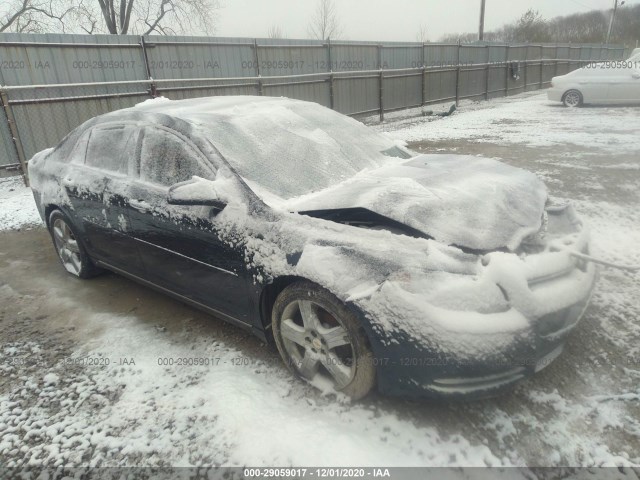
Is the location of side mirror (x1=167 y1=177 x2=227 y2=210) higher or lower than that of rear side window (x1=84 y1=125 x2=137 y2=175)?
lower

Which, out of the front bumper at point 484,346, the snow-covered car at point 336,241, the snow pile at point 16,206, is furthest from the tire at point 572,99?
the snow pile at point 16,206

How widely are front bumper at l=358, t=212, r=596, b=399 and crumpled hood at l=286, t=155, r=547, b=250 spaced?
0.89 ft

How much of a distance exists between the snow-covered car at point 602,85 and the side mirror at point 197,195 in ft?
51.1

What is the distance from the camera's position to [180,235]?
2.74 metres

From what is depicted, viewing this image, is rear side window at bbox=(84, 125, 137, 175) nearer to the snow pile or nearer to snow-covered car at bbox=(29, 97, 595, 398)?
snow-covered car at bbox=(29, 97, 595, 398)

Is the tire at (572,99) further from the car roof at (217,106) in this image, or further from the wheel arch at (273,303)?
the wheel arch at (273,303)

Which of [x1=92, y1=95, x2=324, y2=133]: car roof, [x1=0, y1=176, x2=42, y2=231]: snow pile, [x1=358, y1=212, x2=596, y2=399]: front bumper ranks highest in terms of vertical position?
[x1=92, y1=95, x2=324, y2=133]: car roof

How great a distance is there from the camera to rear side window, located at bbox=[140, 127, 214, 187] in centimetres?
273

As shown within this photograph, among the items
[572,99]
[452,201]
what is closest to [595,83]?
[572,99]

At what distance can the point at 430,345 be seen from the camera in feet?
6.15

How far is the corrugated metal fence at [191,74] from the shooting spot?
736 cm

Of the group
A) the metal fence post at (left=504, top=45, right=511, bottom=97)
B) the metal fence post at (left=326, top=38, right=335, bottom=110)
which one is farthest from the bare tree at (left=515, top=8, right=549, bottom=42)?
the metal fence post at (left=326, top=38, right=335, bottom=110)

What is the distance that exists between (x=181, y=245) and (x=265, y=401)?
1.11 meters

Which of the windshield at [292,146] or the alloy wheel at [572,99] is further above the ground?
the windshield at [292,146]
